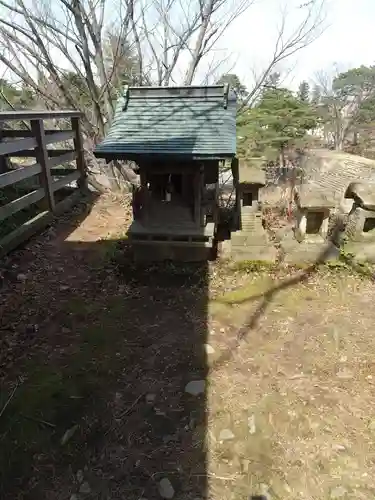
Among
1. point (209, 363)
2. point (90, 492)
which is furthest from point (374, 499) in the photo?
point (90, 492)

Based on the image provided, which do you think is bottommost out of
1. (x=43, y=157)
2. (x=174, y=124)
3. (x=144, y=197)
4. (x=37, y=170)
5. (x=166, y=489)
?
(x=166, y=489)

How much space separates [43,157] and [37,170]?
0.89ft

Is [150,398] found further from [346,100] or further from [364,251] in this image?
[346,100]

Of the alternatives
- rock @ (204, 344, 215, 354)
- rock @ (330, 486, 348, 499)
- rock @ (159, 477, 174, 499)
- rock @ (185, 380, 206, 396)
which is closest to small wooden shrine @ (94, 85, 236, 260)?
rock @ (204, 344, 215, 354)

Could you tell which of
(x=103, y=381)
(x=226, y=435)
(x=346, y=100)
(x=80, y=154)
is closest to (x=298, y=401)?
(x=226, y=435)

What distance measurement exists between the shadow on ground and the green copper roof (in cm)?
168

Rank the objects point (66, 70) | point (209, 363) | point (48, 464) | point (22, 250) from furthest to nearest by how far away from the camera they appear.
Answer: point (66, 70) → point (22, 250) → point (209, 363) → point (48, 464)

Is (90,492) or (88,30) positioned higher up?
(88,30)

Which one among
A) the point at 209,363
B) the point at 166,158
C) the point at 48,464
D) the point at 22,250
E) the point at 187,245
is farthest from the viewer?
the point at 22,250

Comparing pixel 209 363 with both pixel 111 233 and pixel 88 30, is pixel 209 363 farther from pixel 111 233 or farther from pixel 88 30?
pixel 88 30

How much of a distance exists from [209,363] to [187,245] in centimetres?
204

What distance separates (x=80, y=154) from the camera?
7.55 m

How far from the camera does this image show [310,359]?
3.30 m

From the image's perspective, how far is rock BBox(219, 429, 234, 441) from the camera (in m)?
2.54
